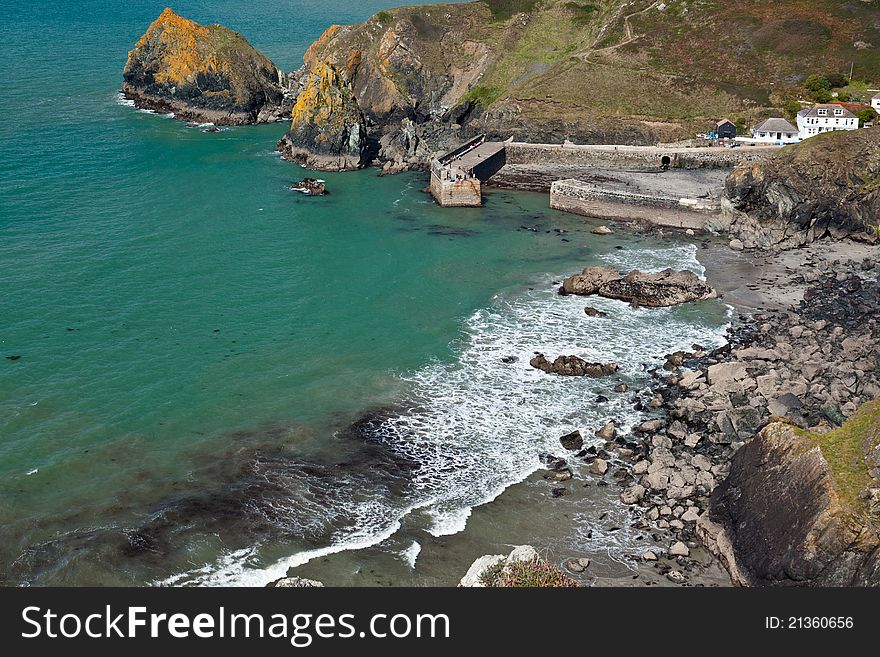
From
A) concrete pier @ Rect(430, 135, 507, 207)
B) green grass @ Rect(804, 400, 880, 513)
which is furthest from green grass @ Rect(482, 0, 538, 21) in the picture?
green grass @ Rect(804, 400, 880, 513)

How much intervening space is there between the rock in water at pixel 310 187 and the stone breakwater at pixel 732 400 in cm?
4762

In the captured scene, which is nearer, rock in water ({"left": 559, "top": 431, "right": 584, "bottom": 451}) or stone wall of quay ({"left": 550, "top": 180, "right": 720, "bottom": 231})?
rock in water ({"left": 559, "top": 431, "right": 584, "bottom": 451})

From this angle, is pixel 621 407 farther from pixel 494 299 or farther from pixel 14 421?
pixel 14 421

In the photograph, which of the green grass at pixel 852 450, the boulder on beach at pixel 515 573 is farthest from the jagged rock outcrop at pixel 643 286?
the boulder on beach at pixel 515 573

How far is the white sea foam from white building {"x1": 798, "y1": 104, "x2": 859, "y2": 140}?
135 feet

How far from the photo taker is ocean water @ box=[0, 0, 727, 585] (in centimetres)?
3806

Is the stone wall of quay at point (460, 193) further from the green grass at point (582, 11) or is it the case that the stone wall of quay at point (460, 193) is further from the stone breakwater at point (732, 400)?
the green grass at point (582, 11)

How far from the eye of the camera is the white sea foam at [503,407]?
37.6 m

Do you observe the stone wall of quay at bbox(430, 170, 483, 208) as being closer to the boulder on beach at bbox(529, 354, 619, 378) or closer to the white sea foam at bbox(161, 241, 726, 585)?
the white sea foam at bbox(161, 241, 726, 585)

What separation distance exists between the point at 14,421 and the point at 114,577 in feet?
50.2

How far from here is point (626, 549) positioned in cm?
3612

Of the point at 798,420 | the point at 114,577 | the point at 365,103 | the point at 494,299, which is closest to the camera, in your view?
the point at 114,577

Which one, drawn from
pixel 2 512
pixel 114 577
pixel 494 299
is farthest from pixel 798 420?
pixel 2 512

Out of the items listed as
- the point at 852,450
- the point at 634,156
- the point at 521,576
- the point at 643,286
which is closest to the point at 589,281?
the point at 643,286
